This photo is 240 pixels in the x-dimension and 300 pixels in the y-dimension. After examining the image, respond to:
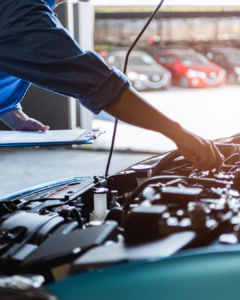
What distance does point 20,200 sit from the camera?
1.47 m

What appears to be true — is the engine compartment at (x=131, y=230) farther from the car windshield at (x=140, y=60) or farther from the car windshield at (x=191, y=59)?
the car windshield at (x=191, y=59)

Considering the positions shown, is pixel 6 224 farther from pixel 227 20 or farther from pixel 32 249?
pixel 227 20

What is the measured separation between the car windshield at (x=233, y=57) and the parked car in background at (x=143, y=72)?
245 centimetres

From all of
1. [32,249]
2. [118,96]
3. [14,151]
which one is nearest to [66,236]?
[32,249]

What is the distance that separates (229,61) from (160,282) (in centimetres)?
1299

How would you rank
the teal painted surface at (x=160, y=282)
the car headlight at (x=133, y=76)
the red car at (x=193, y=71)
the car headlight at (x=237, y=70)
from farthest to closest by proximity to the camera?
the car headlight at (x=237, y=70)
the red car at (x=193, y=71)
the car headlight at (x=133, y=76)
the teal painted surface at (x=160, y=282)

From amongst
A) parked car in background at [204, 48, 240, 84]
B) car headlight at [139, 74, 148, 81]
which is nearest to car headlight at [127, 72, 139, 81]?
car headlight at [139, 74, 148, 81]

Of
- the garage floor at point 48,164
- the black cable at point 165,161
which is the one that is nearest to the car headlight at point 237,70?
the garage floor at point 48,164

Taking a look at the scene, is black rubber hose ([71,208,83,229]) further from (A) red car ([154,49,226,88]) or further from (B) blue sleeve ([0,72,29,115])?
(A) red car ([154,49,226,88])

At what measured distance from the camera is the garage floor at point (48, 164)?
172 inches

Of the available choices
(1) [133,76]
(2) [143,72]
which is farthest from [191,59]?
(1) [133,76]

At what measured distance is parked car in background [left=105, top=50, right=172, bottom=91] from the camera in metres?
11.0

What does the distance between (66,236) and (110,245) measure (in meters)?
0.15

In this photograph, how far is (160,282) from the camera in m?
0.83
